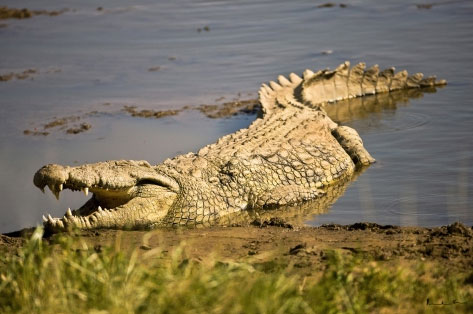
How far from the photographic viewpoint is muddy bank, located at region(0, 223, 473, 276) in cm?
612

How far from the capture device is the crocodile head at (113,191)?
7324mm

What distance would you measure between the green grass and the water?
8.99ft

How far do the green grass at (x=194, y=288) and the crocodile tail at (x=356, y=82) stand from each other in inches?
293

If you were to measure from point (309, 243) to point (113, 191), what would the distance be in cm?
207

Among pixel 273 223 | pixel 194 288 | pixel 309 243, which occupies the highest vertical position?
pixel 194 288

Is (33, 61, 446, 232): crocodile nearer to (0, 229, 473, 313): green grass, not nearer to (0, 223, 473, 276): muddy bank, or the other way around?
(0, 223, 473, 276): muddy bank

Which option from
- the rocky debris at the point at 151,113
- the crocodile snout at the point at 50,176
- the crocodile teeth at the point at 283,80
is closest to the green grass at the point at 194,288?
the crocodile snout at the point at 50,176

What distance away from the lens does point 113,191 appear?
25.7 ft

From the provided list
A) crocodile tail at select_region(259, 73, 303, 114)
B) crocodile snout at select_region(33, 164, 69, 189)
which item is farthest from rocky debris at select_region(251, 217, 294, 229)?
crocodile tail at select_region(259, 73, 303, 114)

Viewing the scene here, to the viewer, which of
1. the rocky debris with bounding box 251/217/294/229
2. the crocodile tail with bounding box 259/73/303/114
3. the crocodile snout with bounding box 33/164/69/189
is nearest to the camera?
the crocodile snout with bounding box 33/164/69/189

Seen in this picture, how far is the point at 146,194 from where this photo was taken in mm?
8070

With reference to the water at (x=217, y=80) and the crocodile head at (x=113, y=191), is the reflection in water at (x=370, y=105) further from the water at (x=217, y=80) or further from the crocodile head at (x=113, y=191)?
the crocodile head at (x=113, y=191)

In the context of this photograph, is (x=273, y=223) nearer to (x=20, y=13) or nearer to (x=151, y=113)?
(x=151, y=113)

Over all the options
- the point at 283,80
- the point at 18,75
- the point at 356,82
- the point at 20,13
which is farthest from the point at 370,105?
the point at 20,13
